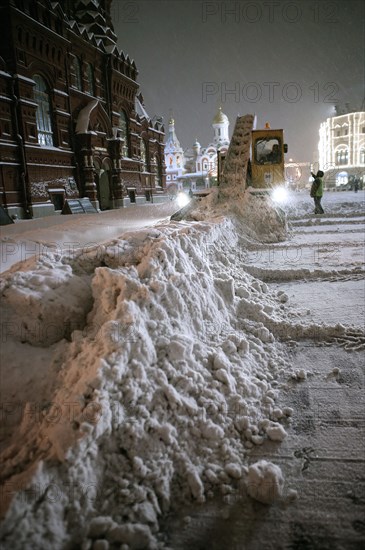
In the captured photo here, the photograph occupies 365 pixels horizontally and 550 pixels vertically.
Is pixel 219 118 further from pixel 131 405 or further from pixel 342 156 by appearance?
pixel 131 405

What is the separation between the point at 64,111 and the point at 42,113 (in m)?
1.48

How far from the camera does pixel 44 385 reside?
237cm

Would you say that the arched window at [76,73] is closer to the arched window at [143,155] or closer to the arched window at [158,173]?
the arched window at [143,155]

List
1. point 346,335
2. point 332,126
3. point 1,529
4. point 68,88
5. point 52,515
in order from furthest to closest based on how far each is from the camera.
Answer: point 332,126, point 68,88, point 346,335, point 52,515, point 1,529

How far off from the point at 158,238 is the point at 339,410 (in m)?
2.38

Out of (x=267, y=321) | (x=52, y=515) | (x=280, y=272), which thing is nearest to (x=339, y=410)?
(x=267, y=321)

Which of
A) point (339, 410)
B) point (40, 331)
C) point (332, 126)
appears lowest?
point (339, 410)

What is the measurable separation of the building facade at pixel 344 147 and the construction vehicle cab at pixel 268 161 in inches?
1835

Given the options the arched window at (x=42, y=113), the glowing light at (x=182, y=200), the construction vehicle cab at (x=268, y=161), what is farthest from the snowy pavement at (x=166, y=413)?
the glowing light at (x=182, y=200)

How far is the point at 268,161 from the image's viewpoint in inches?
469

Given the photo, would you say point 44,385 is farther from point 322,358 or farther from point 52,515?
point 322,358

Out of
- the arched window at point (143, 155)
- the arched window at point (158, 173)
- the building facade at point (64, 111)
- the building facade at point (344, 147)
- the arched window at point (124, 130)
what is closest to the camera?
the building facade at point (64, 111)

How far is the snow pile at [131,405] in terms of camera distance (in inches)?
67.3

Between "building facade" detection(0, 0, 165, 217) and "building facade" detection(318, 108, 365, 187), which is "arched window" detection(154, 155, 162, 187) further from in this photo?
"building facade" detection(318, 108, 365, 187)
